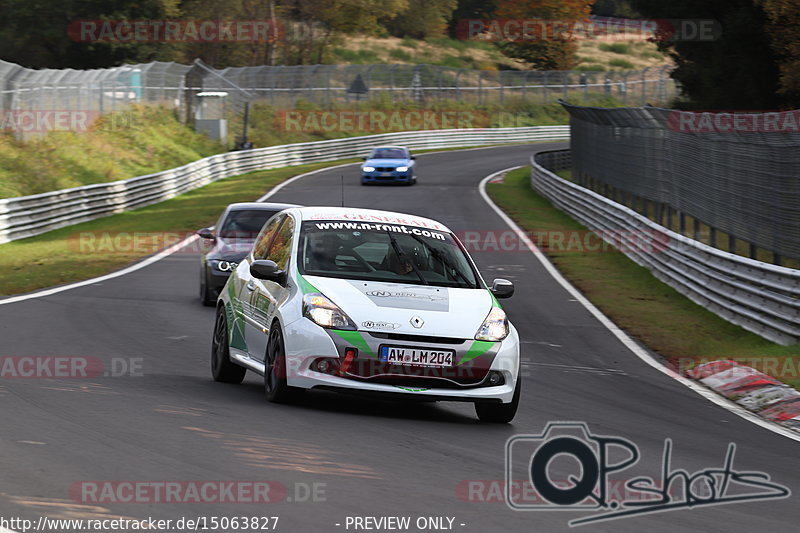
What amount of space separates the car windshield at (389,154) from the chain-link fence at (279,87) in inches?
409

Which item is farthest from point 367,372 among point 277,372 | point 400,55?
point 400,55

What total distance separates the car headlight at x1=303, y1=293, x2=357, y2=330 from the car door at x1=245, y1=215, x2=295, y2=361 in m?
0.42

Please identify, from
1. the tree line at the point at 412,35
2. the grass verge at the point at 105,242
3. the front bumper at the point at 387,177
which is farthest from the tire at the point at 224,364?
the front bumper at the point at 387,177

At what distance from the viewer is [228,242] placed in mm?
18281

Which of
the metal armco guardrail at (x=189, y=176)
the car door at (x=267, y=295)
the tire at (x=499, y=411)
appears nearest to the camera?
Answer: the tire at (x=499, y=411)

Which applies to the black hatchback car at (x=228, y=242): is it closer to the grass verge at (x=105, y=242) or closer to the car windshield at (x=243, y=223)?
the car windshield at (x=243, y=223)

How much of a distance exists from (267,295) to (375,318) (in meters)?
1.34

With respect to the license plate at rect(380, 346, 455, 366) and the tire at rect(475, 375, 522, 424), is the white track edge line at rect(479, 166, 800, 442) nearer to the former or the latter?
the tire at rect(475, 375, 522, 424)

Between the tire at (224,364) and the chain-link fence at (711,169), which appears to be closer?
the tire at (224,364)

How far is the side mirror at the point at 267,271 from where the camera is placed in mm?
9719

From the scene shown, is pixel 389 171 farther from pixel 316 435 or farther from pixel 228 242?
pixel 316 435

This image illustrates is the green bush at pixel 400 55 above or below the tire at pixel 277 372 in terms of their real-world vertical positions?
above

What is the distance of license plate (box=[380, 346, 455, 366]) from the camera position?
9000 millimetres

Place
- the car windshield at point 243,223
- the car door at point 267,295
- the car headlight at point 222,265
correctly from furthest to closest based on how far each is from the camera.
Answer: the car windshield at point 243,223
the car headlight at point 222,265
the car door at point 267,295
